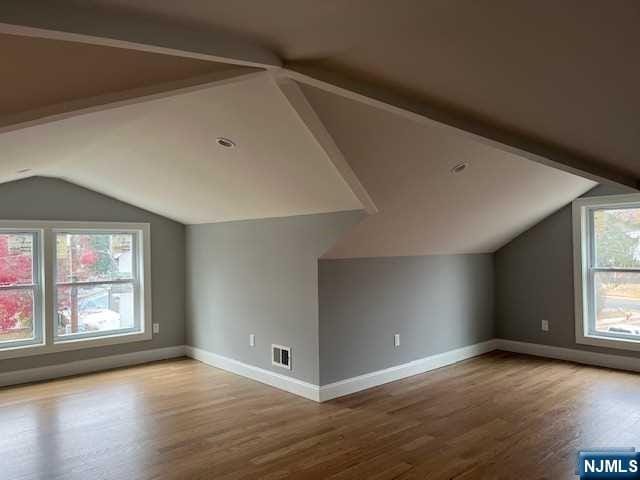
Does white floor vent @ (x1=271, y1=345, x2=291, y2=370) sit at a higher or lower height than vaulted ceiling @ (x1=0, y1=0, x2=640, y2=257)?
lower

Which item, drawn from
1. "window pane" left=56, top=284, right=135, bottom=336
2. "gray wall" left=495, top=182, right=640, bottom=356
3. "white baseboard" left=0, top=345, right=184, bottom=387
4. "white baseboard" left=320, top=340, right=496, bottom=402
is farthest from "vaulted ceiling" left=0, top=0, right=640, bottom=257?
"white baseboard" left=0, top=345, right=184, bottom=387

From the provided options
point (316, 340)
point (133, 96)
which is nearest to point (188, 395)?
point (316, 340)

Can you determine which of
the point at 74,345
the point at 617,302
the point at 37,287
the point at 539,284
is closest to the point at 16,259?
the point at 37,287

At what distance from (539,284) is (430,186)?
3026mm

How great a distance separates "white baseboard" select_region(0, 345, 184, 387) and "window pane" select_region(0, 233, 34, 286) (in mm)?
997

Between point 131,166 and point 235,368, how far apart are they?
8.26ft

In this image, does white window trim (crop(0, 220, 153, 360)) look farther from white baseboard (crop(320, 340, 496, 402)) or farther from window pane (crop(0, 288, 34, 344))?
white baseboard (crop(320, 340, 496, 402))

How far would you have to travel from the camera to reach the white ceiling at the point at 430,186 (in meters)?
3.08

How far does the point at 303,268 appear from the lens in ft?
15.2

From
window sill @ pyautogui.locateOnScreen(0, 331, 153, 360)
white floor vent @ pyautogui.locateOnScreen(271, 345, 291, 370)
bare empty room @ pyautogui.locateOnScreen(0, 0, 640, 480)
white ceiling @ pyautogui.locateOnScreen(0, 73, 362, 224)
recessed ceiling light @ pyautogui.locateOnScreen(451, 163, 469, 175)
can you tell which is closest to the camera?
bare empty room @ pyautogui.locateOnScreen(0, 0, 640, 480)

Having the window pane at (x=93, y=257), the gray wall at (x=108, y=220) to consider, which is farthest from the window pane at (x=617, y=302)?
the window pane at (x=93, y=257)

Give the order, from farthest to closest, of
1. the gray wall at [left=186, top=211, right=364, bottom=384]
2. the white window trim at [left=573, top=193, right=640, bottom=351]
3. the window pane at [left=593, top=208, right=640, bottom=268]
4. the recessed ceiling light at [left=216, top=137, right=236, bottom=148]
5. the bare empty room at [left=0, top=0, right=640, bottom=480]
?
the white window trim at [left=573, top=193, right=640, bottom=351] → the window pane at [left=593, top=208, right=640, bottom=268] → the gray wall at [left=186, top=211, right=364, bottom=384] → the recessed ceiling light at [left=216, top=137, right=236, bottom=148] → the bare empty room at [left=0, top=0, right=640, bottom=480]

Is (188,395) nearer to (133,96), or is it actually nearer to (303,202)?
(303,202)

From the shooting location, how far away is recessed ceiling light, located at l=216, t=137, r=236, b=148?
351 centimetres
